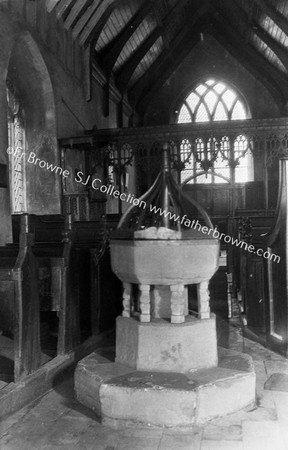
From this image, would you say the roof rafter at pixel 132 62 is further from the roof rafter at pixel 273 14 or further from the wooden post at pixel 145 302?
the wooden post at pixel 145 302

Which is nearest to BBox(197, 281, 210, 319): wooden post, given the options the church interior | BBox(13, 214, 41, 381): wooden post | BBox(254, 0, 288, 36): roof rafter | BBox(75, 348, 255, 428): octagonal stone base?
the church interior

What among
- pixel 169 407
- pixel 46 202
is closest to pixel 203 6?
pixel 46 202

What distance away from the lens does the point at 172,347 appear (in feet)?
9.48

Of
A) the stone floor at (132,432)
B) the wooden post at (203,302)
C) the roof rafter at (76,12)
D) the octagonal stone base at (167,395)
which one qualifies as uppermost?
the roof rafter at (76,12)

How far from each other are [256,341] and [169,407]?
2.09 meters

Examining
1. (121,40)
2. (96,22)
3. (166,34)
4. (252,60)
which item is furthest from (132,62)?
(252,60)

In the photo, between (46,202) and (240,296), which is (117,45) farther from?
(240,296)

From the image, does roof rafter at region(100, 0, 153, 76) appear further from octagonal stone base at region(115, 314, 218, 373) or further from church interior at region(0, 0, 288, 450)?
octagonal stone base at region(115, 314, 218, 373)

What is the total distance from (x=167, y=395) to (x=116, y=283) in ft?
8.45

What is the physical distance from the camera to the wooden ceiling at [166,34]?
11000mm

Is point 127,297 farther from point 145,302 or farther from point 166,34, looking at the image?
point 166,34

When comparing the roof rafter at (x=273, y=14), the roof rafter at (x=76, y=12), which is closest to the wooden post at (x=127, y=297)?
the roof rafter at (x=76, y=12)

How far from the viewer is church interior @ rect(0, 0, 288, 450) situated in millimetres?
2625

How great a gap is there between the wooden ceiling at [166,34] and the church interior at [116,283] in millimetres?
89
